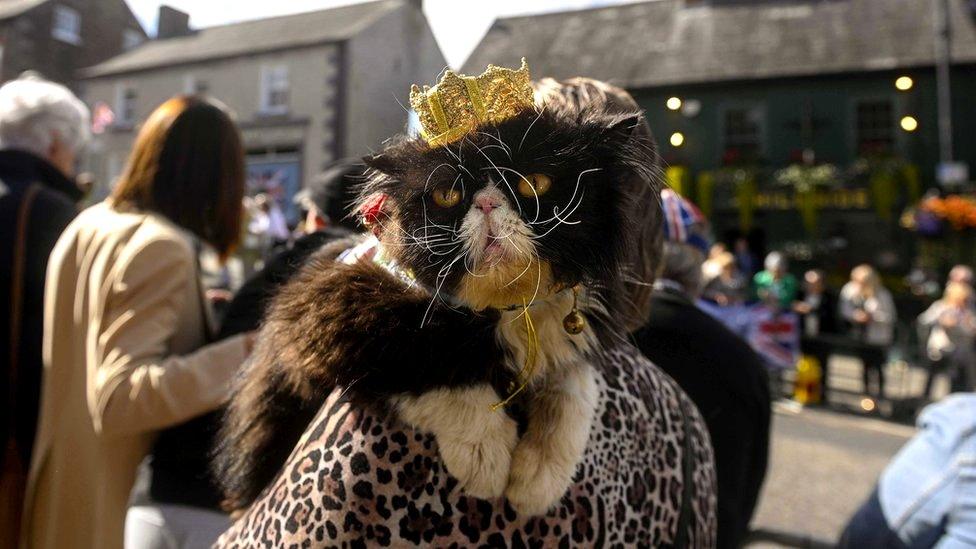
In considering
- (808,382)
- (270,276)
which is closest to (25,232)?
(270,276)

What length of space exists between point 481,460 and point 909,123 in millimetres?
18244

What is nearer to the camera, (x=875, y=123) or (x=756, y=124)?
(x=875, y=123)

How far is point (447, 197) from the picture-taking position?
75cm

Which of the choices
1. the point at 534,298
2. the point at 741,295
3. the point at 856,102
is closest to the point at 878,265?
the point at 856,102

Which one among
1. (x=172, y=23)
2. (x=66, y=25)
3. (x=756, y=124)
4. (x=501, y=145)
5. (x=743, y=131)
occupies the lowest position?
(x=501, y=145)

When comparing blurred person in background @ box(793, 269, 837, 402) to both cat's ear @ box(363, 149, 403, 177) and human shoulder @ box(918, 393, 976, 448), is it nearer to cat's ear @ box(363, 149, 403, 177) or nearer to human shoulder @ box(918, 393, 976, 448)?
human shoulder @ box(918, 393, 976, 448)

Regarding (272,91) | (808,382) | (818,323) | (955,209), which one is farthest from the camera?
(955,209)

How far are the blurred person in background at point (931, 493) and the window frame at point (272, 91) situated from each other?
390cm

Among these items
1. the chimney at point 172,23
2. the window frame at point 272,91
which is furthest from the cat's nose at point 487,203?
the window frame at point 272,91

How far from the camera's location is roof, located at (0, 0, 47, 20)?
7.32 ft

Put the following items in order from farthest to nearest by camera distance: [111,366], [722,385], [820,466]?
[820,466] < [722,385] < [111,366]

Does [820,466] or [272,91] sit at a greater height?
[272,91]

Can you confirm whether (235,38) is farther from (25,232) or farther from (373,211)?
(373,211)

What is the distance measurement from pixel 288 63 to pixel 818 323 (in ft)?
25.6
